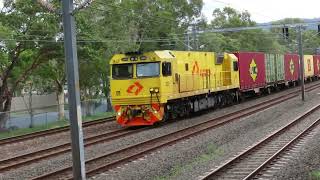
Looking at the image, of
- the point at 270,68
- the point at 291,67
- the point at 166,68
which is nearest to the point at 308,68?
the point at 291,67

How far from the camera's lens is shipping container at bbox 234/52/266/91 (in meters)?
35.3

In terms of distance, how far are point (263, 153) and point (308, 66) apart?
4469 centimetres

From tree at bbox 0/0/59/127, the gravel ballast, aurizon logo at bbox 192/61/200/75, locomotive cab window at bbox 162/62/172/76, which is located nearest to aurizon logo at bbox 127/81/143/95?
locomotive cab window at bbox 162/62/172/76

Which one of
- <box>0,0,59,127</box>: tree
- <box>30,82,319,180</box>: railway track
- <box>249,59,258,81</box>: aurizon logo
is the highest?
<box>0,0,59,127</box>: tree

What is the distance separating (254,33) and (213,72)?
→ 57.6 metres

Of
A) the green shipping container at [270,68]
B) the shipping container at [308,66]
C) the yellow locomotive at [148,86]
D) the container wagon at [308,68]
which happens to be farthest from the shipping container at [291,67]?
the yellow locomotive at [148,86]

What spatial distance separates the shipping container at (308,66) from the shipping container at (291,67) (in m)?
1.02

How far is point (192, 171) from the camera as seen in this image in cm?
1285

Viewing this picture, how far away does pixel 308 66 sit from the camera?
5747 cm

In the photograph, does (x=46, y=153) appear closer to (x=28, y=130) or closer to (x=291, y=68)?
(x=28, y=130)

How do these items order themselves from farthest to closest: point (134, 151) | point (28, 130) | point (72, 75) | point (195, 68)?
point (195, 68)
point (28, 130)
point (134, 151)
point (72, 75)

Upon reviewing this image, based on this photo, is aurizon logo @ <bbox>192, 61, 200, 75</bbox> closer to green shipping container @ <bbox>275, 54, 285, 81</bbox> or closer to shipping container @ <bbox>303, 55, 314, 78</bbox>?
green shipping container @ <bbox>275, 54, 285, 81</bbox>

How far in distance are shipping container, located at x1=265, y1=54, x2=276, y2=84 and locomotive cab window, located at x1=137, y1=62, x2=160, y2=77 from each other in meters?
21.4

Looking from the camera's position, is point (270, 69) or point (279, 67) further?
point (279, 67)
